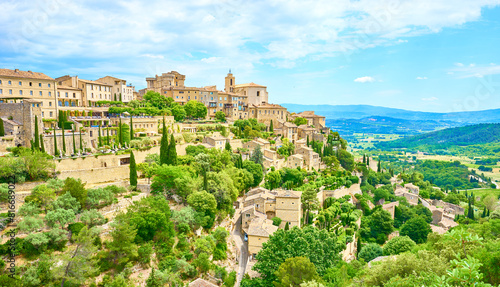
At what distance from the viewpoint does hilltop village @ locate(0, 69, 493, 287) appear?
23578 millimetres

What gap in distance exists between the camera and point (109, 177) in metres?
35.0

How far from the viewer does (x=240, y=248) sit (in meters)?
35.0

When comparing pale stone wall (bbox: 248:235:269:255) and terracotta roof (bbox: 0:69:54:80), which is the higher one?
terracotta roof (bbox: 0:69:54:80)

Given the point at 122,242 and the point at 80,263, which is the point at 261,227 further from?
the point at 80,263

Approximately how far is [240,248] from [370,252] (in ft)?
52.8

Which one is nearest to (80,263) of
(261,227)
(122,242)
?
(122,242)

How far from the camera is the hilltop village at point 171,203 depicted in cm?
2358

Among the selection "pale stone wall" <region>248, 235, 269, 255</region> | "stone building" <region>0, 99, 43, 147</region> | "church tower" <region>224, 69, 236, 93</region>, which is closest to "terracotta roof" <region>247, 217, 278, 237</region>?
"pale stone wall" <region>248, 235, 269, 255</region>

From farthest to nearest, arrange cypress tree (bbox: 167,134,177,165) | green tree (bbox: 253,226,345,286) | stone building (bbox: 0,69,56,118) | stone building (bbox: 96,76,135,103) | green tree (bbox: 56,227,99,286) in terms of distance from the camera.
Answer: stone building (bbox: 96,76,135,103), cypress tree (bbox: 167,134,177,165), stone building (bbox: 0,69,56,118), green tree (bbox: 253,226,345,286), green tree (bbox: 56,227,99,286)

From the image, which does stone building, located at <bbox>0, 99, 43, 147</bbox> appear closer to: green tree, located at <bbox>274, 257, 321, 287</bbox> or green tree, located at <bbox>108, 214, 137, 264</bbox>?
green tree, located at <bbox>108, 214, 137, 264</bbox>

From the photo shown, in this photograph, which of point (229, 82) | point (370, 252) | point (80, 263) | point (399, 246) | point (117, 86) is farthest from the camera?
point (229, 82)

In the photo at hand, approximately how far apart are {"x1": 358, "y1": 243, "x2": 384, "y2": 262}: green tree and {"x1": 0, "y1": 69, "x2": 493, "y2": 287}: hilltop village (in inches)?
6.0

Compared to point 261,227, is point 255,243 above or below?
below

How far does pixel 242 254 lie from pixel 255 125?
3631 cm
